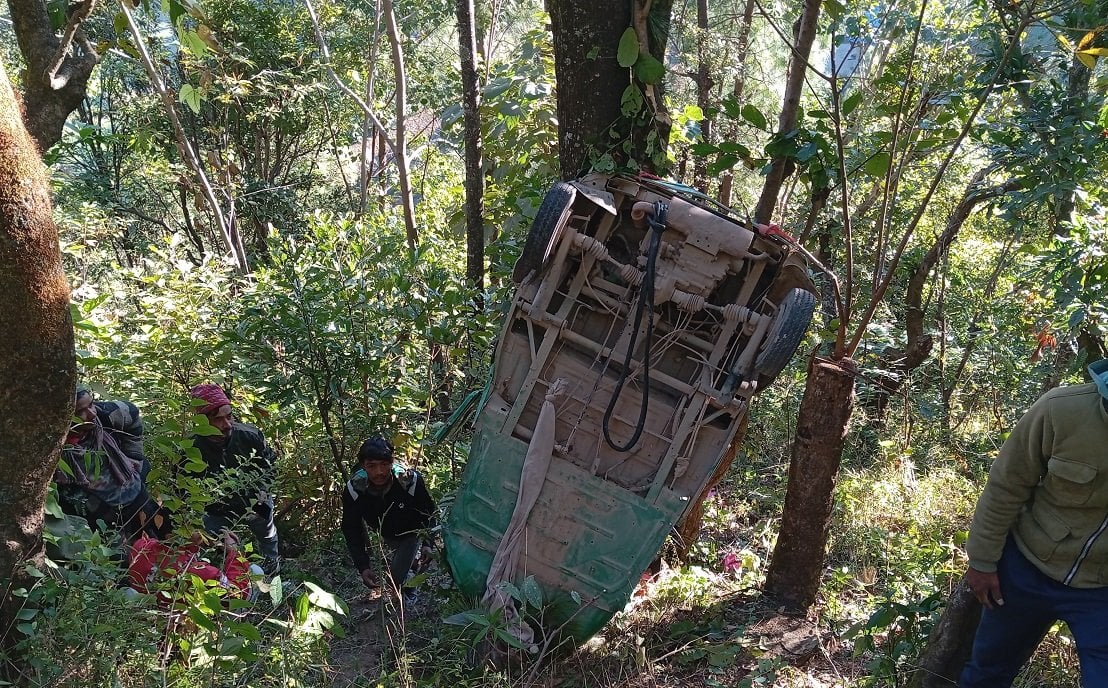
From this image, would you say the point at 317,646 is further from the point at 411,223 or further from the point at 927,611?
the point at 411,223

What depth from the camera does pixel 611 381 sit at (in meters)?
4.37

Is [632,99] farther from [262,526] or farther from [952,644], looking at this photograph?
[262,526]

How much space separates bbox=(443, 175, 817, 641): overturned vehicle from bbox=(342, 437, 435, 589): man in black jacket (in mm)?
606

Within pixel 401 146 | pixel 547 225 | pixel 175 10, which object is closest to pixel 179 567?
pixel 175 10

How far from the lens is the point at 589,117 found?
16.5 ft

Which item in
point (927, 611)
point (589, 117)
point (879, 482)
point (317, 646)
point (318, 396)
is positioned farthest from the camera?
point (879, 482)

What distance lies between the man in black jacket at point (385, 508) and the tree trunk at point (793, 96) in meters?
2.72

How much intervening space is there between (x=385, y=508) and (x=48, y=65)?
2994 millimetres

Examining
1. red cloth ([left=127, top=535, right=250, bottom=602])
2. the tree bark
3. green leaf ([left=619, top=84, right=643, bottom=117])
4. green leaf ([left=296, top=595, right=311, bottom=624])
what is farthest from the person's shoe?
green leaf ([left=619, top=84, right=643, bottom=117])

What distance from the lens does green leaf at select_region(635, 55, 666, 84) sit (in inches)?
188

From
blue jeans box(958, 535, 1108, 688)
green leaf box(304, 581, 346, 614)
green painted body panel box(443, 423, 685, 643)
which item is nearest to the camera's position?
blue jeans box(958, 535, 1108, 688)

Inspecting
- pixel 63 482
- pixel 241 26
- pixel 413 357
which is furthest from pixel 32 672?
pixel 241 26

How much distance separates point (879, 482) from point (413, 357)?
3.88 meters

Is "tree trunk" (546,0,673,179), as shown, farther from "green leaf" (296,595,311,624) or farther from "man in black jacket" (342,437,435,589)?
"green leaf" (296,595,311,624)
